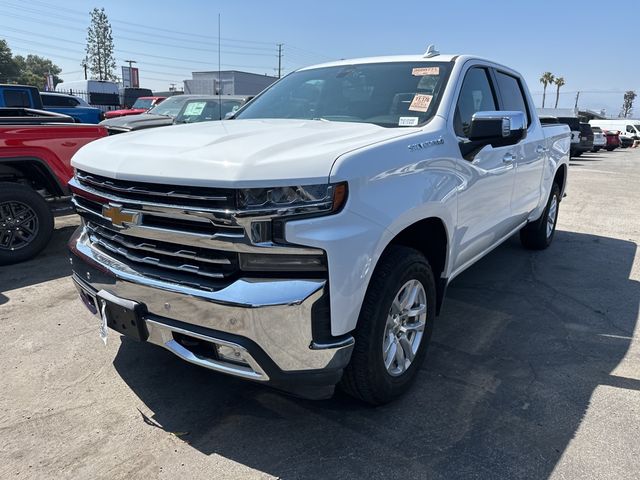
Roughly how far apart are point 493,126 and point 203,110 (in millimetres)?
8565

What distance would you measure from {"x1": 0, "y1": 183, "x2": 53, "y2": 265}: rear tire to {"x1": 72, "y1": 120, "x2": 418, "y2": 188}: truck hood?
8.96 ft

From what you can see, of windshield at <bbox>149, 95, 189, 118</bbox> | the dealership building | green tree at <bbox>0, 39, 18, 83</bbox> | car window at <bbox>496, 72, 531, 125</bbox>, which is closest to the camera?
car window at <bbox>496, 72, 531, 125</bbox>

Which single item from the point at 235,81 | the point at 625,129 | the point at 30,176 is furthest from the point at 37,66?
the point at 30,176

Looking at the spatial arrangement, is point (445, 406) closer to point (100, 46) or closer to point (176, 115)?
point (176, 115)

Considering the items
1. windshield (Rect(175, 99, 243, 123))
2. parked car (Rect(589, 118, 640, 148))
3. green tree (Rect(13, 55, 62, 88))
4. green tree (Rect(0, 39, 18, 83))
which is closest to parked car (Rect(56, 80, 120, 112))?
windshield (Rect(175, 99, 243, 123))

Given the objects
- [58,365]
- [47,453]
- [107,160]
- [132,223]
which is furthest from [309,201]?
[58,365]

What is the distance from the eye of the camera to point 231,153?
227 cm

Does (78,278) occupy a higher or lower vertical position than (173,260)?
lower

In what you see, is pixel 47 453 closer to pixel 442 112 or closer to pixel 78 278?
pixel 78 278

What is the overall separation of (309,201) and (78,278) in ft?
5.08

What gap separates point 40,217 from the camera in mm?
5348

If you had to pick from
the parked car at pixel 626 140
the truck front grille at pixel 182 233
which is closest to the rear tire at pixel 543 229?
the truck front grille at pixel 182 233

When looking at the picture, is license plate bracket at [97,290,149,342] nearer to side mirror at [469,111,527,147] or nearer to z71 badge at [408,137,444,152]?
z71 badge at [408,137,444,152]

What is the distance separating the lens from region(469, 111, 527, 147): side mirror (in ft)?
10.0
